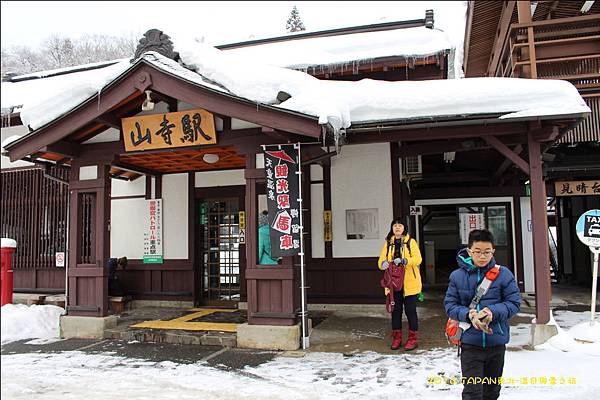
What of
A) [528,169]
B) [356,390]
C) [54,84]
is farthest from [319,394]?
[54,84]

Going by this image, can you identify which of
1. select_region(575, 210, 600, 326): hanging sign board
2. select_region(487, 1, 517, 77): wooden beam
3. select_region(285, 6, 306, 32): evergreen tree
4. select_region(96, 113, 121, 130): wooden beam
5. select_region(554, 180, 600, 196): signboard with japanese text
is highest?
select_region(285, 6, 306, 32): evergreen tree

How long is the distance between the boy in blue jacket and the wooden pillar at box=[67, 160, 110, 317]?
6.36 metres

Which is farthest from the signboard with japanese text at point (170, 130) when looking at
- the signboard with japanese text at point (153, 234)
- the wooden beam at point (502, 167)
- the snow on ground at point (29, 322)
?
the wooden beam at point (502, 167)

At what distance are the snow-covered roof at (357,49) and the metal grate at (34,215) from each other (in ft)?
18.8

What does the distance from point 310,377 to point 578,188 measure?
339 inches

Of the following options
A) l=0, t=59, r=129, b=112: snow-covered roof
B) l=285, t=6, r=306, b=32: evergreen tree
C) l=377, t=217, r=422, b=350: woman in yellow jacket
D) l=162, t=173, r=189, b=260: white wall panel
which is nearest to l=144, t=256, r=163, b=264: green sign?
l=162, t=173, r=189, b=260: white wall panel

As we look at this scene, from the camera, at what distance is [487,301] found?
11.8ft

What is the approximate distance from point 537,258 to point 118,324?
22.9 ft

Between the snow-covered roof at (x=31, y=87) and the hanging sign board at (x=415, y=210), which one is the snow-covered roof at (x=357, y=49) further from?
the hanging sign board at (x=415, y=210)

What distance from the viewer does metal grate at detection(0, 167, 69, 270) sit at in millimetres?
10812

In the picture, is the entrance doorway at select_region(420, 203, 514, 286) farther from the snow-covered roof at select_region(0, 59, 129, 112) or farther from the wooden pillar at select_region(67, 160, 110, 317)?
the snow-covered roof at select_region(0, 59, 129, 112)

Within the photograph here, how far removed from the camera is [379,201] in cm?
924

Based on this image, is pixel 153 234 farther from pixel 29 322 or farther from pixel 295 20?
pixel 295 20

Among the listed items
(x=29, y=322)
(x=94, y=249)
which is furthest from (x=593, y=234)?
(x=29, y=322)
